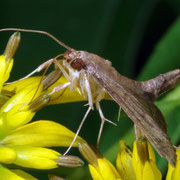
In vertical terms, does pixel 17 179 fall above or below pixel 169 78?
below

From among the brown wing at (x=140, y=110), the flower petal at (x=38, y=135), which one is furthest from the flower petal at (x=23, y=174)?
the brown wing at (x=140, y=110)

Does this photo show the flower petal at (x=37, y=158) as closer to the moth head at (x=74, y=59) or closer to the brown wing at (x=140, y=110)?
the brown wing at (x=140, y=110)

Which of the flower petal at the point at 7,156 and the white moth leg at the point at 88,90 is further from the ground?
the white moth leg at the point at 88,90

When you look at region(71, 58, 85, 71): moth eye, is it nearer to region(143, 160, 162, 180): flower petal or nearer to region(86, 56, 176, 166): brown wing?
region(86, 56, 176, 166): brown wing

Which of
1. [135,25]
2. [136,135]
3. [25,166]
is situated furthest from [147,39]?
[25,166]

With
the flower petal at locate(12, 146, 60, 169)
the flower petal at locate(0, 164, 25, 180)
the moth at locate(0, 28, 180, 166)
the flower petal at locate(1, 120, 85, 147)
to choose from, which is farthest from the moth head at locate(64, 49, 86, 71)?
the flower petal at locate(0, 164, 25, 180)

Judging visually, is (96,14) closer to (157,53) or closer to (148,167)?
(157,53)
